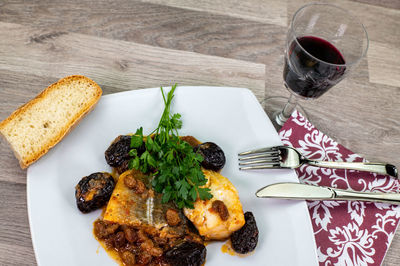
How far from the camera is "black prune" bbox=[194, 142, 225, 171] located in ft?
7.05

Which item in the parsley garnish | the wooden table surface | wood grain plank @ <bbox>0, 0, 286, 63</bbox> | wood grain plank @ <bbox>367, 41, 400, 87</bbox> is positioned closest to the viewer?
the parsley garnish

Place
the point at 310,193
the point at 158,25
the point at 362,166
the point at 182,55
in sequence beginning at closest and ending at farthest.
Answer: the point at 310,193 → the point at 362,166 → the point at 182,55 → the point at 158,25

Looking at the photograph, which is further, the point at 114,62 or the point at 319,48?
the point at 114,62

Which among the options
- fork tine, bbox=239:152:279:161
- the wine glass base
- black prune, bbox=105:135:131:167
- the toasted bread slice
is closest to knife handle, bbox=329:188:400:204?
fork tine, bbox=239:152:279:161

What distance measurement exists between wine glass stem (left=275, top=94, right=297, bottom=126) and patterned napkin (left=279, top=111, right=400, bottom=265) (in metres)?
0.06

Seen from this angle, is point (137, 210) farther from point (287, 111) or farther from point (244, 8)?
point (244, 8)

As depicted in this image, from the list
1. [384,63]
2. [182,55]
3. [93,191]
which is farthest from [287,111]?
[93,191]

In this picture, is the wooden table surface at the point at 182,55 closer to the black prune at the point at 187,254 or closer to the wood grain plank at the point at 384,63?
the wood grain plank at the point at 384,63

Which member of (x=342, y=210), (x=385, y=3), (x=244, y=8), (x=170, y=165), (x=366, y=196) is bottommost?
(x=342, y=210)

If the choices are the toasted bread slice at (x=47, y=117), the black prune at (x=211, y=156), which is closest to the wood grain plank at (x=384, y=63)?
the black prune at (x=211, y=156)


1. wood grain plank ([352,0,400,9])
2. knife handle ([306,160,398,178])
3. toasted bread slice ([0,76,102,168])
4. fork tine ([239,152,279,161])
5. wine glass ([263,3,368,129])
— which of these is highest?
wine glass ([263,3,368,129])

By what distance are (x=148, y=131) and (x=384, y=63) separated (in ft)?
7.07

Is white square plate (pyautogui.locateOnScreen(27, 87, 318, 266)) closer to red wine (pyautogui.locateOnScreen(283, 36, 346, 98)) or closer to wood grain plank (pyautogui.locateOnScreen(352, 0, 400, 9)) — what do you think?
red wine (pyautogui.locateOnScreen(283, 36, 346, 98))

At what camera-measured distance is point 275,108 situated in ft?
9.09
